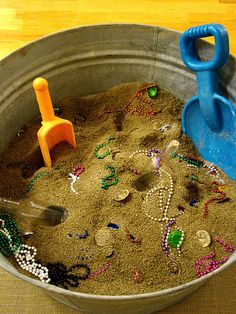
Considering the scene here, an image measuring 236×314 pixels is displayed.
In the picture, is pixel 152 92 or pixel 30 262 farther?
pixel 152 92

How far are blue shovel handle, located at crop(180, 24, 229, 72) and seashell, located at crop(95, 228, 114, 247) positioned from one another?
417 millimetres

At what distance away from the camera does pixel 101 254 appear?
807 millimetres

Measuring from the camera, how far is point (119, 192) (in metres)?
0.88

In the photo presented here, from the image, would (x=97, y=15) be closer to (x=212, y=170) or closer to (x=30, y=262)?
(x=212, y=170)

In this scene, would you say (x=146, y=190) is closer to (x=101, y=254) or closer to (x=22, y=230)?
(x=101, y=254)

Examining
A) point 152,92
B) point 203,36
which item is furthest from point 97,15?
point 203,36

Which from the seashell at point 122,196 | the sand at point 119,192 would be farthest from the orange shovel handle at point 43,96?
the seashell at point 122,196

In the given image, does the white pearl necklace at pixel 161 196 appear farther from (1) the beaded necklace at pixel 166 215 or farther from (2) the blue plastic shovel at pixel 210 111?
(2) the blue plastic shovel at pixel 210 111

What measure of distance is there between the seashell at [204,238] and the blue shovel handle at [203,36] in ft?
1.16

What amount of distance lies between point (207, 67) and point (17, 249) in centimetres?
56

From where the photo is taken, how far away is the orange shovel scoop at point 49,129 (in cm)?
87

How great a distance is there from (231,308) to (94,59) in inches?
27.0

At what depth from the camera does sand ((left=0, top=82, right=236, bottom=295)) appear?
31.3 inches

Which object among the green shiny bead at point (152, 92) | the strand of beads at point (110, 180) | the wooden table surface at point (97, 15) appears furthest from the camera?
the wooden table surface at point (97, 15)
